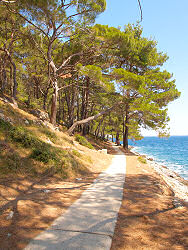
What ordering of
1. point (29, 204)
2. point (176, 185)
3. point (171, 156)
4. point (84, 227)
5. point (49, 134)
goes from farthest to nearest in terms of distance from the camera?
point (171, 156)
point (176, 185)
point (49, 134)
point (29, 204)
point (84, 227)

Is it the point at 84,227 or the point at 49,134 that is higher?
the point at 49,134

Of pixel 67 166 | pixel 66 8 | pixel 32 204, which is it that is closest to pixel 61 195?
pixel 32 204

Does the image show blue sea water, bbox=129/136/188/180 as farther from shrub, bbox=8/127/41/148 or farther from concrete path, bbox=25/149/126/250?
shrub, bbox=8/127/41/148

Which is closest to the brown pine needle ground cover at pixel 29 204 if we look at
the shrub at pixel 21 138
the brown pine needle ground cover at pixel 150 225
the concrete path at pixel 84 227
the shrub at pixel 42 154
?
the concrete path at pixel 84 227

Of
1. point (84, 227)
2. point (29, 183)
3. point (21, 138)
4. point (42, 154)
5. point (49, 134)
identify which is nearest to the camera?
point (84, 227)

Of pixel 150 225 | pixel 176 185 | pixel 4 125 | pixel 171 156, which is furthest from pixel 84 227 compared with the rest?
pixel 171 156

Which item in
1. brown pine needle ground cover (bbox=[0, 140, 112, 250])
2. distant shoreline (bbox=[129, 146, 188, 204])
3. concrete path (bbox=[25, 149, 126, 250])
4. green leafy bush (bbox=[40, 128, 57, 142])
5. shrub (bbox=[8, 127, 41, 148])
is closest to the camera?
concrete path (bbox=[25, 149, 126, 250])

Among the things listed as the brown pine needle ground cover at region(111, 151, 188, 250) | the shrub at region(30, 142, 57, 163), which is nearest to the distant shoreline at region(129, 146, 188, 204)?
the brown pine needle ground cover at region(111, 151, 188, 250)

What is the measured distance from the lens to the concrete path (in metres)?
2.82

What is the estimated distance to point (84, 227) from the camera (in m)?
3.42

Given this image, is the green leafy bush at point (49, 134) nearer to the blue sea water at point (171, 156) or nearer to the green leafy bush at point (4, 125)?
the green leafy bush at point (4, 125)

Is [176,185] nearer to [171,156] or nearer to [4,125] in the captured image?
[4,125]

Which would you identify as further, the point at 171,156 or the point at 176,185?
the point at 171,156

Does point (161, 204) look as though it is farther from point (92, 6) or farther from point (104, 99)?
point (104, 99)
